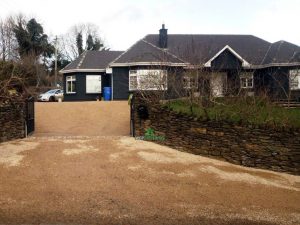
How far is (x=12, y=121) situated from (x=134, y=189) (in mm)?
8212

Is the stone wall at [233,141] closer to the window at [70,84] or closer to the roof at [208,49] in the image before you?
the roof at [208,49]

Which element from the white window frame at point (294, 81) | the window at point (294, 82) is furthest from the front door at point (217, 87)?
the window at point (294, 82)

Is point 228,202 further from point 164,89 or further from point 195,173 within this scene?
point 164,89

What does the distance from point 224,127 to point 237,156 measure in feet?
3.39

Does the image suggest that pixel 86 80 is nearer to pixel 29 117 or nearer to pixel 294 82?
pixel 29 117

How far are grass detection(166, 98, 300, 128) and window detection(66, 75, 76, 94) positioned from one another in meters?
17.5

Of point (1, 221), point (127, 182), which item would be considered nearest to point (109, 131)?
point (127, 182)

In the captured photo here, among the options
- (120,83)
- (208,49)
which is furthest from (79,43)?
(208,49)

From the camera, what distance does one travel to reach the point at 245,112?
11.6 meters

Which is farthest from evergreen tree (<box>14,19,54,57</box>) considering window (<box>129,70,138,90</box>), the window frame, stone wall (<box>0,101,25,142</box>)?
the window frame

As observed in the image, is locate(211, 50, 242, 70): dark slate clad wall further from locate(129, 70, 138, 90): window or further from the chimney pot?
locate(129, 70, 138, 90): window

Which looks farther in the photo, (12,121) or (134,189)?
(12,121)

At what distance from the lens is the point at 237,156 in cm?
1095

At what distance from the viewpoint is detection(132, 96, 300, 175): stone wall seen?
10.0 meters
